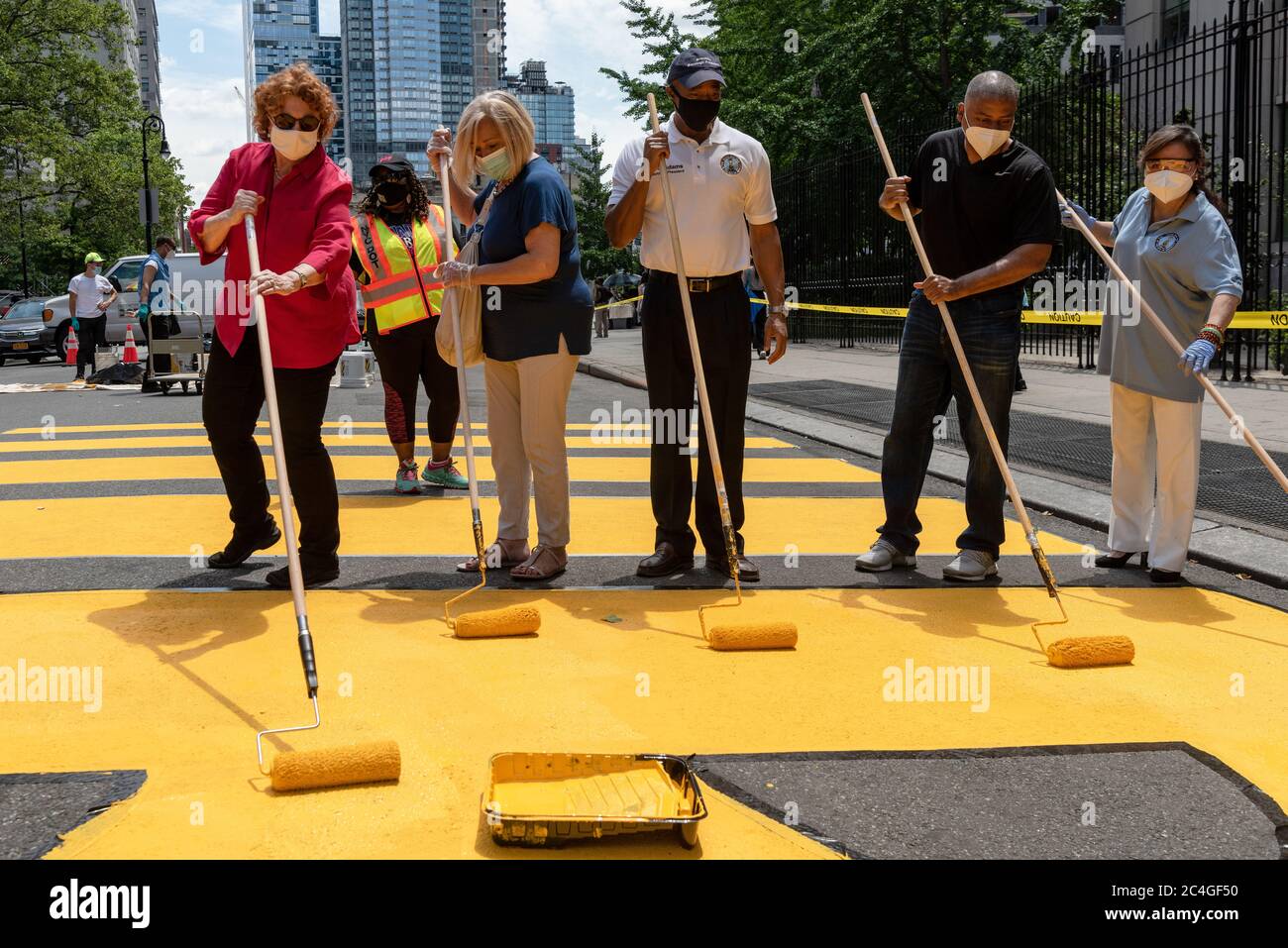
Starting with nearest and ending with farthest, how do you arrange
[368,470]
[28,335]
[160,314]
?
[368,470], [160,314], [28,335]

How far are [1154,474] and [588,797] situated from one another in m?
4.15

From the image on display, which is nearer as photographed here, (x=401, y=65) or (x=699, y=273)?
(x=699, y=273)

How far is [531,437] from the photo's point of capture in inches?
232

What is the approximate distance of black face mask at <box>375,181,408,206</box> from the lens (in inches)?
312

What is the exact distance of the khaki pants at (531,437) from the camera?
19.1ft

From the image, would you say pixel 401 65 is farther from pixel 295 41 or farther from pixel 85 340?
pixel 85 340

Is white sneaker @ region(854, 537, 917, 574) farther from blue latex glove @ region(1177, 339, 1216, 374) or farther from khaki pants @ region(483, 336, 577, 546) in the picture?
blue latex glove @ region(1177, 339, 1216, 374)

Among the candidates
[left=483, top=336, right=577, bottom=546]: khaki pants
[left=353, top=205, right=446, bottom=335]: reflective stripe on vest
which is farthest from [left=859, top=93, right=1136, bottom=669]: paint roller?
[left=353, top=205, right=446, bottom=335]: reflective stripe on vest

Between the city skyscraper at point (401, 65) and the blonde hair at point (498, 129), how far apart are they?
481ft

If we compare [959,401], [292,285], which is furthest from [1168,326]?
[292,285]

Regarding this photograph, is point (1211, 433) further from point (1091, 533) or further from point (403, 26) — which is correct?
point (403, 26)

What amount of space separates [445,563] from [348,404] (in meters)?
9.14

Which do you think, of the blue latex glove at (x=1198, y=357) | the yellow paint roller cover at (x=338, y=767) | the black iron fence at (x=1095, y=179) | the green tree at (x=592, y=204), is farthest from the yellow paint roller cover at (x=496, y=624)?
the green tree at (x=592, y=204)

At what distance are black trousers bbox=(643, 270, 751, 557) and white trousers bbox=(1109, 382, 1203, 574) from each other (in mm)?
1778
